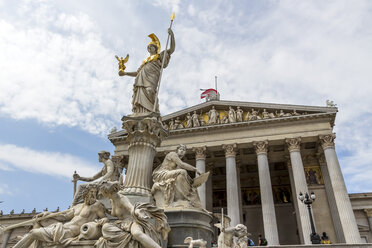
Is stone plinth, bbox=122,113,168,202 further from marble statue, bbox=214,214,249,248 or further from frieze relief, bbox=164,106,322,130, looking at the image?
frieze relief, bbox=164,106,322,130

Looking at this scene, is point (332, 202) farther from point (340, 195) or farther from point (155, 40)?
point (155, 40)

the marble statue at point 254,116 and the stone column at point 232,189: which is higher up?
the marble statue at point 254,116

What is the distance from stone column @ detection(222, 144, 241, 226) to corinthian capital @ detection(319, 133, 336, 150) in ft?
25.6

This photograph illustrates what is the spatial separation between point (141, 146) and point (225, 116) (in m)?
23.5

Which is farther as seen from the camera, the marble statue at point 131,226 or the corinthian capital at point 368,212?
the corinthian capital at point 368,212

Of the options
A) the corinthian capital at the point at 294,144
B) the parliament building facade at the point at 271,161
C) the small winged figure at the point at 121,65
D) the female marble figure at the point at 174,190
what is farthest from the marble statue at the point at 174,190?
the corinthian capital at the point at 294,144

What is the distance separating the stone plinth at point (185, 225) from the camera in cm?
525

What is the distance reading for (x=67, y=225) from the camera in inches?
172

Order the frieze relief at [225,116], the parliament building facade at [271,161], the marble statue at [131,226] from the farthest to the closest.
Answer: the frieze relief at [225,116], the parliament building facade at [271,161], the marble statue at [131,226]

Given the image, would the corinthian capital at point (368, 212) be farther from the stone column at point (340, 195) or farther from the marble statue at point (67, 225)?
the marble statue at point (67, 225)

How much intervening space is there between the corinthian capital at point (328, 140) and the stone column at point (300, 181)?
78.7 inches

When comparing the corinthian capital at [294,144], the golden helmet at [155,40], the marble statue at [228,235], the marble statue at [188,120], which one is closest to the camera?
the marble statue at [228,235]

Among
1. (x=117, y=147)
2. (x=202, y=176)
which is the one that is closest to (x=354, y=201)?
(x=117, y=147)

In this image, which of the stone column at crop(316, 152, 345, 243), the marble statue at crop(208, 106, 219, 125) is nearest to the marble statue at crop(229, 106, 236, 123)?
the marble statue at crop(208, 106, 219, 125)
